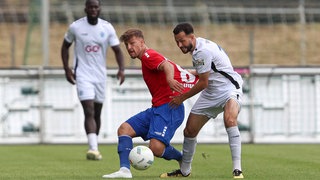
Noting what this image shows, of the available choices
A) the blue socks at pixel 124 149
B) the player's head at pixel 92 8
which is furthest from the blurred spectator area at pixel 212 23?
the blue socks at pixel 124 149

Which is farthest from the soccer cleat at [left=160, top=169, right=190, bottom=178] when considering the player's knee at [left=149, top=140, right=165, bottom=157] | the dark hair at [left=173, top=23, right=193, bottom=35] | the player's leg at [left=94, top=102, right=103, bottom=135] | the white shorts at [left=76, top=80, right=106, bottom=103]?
the player's leg at [left=94, top=102, right=103, bottom=135]

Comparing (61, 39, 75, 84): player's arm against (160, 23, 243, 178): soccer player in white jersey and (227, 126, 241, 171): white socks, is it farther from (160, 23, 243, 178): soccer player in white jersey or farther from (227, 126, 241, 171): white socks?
(227, 126, 241, 171): white socks

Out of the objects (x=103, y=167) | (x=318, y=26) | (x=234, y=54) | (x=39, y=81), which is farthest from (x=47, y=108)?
(x=318, y=26)

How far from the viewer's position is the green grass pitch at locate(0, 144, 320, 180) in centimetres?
1054

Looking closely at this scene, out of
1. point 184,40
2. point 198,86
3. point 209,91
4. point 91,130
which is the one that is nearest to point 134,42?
point 184,40

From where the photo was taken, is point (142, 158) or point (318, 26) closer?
point (142, 158)

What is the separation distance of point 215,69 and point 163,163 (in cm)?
300

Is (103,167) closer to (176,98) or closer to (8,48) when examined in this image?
(176,98)

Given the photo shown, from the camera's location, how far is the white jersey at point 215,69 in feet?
32.4

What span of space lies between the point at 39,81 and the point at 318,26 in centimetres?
Result: 1147

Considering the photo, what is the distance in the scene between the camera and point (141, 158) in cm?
980

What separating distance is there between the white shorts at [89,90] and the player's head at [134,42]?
4047 mm

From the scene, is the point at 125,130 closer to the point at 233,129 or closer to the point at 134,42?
the point at 134,42

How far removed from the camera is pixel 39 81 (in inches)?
752
